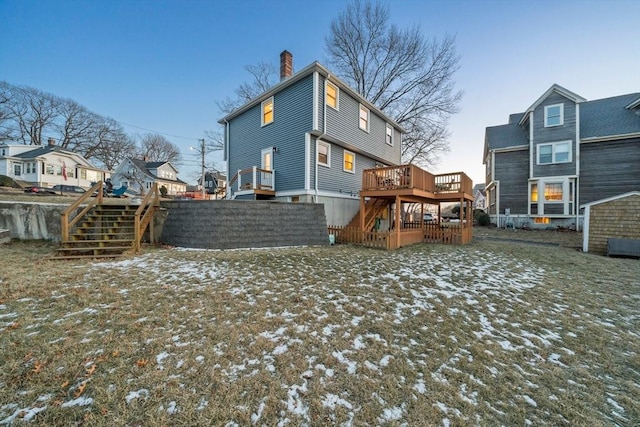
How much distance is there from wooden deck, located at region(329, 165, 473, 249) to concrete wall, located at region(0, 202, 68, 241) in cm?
1049

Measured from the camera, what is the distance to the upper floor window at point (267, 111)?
1332cm

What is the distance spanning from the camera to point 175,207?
9.43 m

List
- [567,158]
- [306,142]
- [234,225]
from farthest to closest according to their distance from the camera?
[567,158] → [306,142] → [234,225]

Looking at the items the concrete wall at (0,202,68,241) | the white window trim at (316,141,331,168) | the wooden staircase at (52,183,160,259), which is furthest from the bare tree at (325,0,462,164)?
the concrete wall at (0,202,68,241)

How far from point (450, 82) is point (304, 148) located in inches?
642

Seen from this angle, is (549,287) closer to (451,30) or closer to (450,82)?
(450,82)

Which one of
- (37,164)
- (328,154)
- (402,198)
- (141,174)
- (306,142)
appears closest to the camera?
(402,198)

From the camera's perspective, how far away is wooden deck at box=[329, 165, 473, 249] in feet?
33.3

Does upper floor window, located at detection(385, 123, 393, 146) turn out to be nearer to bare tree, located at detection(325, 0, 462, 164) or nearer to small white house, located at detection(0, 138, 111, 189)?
bare tree, located at detection(325, 0, 462, 164)

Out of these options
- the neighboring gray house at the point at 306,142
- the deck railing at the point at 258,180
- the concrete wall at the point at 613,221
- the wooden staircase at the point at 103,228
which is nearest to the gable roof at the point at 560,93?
the concrete wall at the point at 613,221

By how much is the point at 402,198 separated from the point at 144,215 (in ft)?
34.0

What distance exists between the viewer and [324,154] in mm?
12570

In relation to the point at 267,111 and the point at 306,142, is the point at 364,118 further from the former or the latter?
the point at 267,111

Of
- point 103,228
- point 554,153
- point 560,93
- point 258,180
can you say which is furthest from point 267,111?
point 560,93
